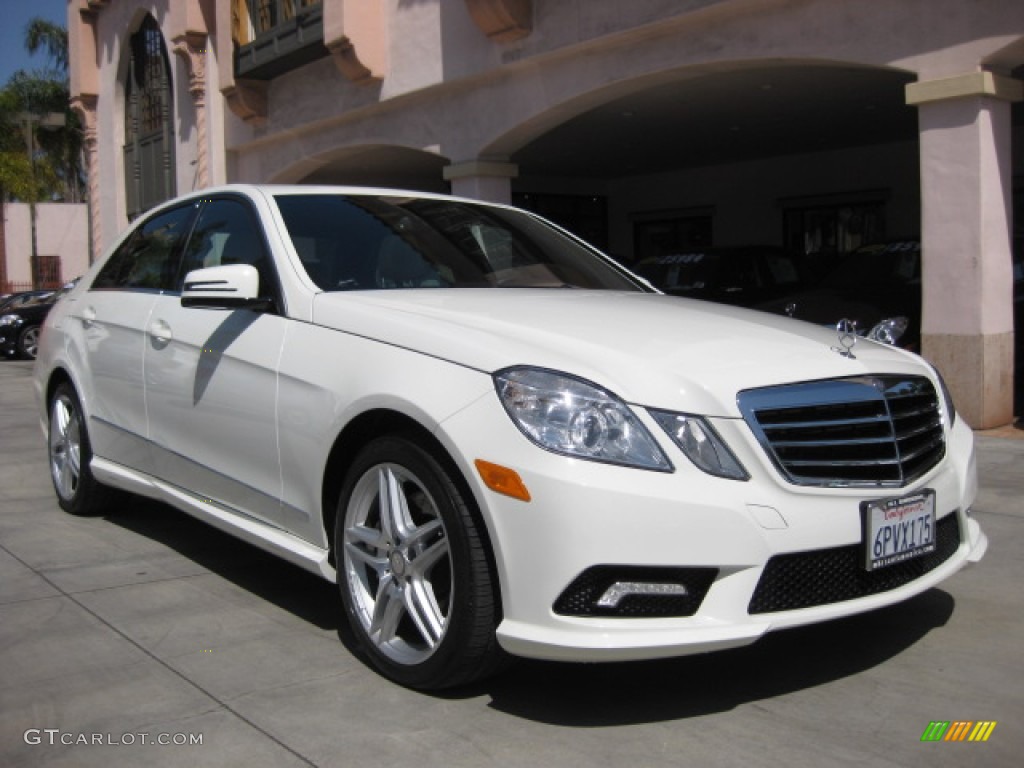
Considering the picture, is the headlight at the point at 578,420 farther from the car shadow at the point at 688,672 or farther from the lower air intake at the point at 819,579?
the car shadow at the point at 688,672

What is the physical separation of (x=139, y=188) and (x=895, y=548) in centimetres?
2332

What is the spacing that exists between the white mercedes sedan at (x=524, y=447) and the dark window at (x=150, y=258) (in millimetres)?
504

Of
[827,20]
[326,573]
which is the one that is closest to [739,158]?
[827,20]

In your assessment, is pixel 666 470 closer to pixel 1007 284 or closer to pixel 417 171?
pixel 1007 284

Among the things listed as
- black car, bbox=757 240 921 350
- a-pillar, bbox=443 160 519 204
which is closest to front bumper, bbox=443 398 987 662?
black car, bbox=757 240 921 350

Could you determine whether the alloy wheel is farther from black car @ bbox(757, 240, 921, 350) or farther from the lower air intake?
black car @ bbox(757, 240, 921, 350)

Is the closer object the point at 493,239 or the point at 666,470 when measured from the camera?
the point at 666,470

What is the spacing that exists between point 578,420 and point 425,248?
1642mm

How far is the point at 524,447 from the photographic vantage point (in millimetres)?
3018

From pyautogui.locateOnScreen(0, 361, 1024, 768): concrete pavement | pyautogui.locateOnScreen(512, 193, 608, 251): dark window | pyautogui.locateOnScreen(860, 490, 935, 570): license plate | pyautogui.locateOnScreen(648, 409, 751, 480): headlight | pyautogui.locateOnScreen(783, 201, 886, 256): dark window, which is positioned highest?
pyautogui.locateOnScreen(512, 193, 608, 251): dark window

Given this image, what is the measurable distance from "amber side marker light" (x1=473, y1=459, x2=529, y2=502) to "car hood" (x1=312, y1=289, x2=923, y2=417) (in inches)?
12.0

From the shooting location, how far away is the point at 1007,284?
9000 mm

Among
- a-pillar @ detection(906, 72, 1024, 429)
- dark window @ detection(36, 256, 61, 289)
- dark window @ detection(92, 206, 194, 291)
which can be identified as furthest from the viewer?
Answer: dark window @ detection(36, 256, 61, 289)

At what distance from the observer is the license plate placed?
3180mm
